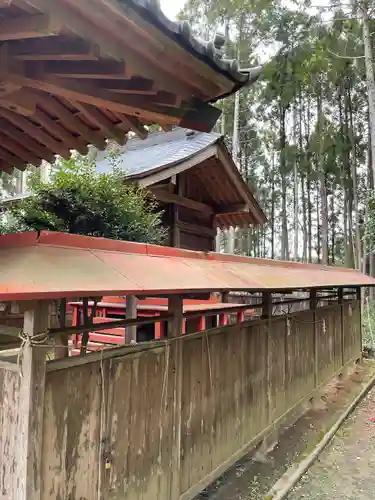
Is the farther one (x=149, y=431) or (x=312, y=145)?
(x=312, y=145)

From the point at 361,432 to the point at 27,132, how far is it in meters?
5.80

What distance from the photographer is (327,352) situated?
6953 millimetres

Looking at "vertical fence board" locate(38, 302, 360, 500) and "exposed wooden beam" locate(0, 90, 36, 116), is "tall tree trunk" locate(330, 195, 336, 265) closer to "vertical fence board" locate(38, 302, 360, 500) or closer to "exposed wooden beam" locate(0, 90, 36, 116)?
"vertical fence board" locate(38, 302, 360, 500)

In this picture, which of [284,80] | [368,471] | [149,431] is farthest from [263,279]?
[284,80]

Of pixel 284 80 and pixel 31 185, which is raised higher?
pixel 284 80

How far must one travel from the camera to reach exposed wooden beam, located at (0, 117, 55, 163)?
237 cm

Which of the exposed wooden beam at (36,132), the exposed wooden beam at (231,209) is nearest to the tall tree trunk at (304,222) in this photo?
the exposed wooden beam at (231,209)

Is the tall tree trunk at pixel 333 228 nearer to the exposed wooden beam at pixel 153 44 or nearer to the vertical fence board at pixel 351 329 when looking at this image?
the vertical fence board at pixel 351 329

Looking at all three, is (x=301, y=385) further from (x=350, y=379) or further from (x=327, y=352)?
(x=350, y=379)

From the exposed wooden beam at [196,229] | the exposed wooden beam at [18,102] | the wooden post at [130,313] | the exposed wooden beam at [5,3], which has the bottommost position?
the wooden post at [130,313]

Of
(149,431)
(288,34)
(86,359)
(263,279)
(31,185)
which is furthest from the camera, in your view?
(288,34)

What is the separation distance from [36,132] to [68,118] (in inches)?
12.6

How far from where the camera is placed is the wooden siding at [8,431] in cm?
205

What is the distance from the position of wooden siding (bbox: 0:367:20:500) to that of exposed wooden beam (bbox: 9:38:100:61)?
1532mm
